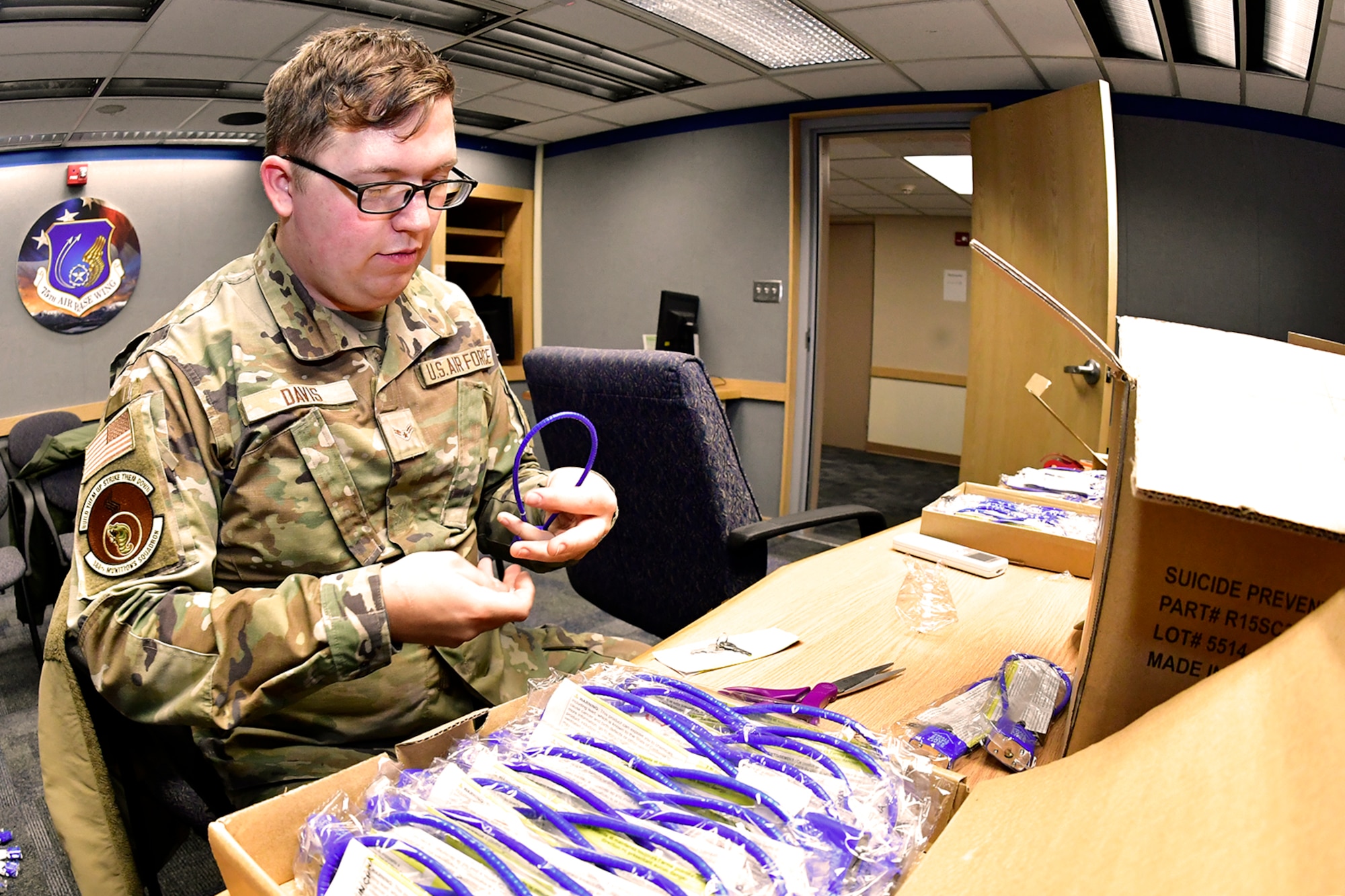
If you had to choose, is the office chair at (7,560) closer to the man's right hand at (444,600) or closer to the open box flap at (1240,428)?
the man's right hand at (444,600)

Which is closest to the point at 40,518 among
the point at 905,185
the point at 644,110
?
the point at 644,110

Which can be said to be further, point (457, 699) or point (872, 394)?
point (872, 394)

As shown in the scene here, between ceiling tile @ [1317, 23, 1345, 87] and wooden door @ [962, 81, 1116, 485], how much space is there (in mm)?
713

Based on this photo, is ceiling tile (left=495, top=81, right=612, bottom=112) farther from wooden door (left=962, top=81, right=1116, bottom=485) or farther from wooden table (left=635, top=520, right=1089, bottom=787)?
wooden table (left=635, top=520, right=1089, bottom=787)

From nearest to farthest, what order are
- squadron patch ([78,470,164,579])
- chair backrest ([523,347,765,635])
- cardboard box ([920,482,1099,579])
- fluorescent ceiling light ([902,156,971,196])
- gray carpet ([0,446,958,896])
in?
squadron patch ([78,470,164,579]) → cardboard box ([920,482,1099,579]) → chair backrest ([523,347,765,635]) → gray carpet ([0,446,958,896]) → fluorescent ceiling light ([902,156,971,196])

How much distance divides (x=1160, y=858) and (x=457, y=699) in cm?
104

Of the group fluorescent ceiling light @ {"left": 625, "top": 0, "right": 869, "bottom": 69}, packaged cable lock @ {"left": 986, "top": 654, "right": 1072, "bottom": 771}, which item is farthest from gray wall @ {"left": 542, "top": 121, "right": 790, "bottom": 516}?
packaged cable lock @ {"left": 986, "top": 654, "right": 1072, "bottom": 771}

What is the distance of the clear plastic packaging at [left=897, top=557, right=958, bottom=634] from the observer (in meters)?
1.17

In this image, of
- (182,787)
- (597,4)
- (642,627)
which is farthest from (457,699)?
(597,4)

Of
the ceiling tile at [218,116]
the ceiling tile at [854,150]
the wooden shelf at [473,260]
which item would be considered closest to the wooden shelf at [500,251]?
the wooden shelf at [473,260]

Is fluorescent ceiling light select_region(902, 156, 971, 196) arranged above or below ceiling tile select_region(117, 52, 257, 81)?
above

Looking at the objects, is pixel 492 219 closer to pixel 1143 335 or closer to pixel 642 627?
pixel 642 627

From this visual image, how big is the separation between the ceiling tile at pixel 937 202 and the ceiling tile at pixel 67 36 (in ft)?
19.6

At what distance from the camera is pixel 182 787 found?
1127 millimetres
